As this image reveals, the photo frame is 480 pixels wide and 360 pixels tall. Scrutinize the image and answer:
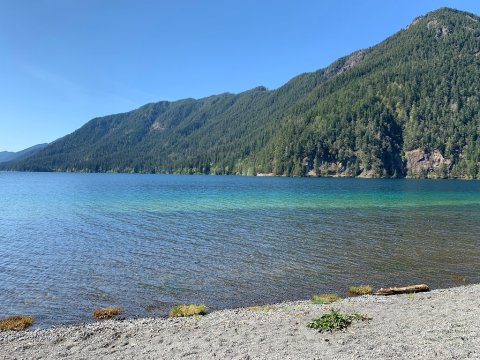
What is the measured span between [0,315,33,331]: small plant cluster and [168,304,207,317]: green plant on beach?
22.8ft

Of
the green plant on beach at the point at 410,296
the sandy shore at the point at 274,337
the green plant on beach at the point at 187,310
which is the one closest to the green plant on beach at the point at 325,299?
the sandy shore at the point at 274,337

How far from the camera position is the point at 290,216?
202 ft

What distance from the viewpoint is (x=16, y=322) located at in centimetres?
1897

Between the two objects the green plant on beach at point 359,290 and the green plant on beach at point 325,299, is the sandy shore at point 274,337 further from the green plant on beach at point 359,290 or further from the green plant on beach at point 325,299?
the green plant on beach at point 359,290

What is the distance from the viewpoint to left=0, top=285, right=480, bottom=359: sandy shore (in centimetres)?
1354

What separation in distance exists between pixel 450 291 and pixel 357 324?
33.1 feet

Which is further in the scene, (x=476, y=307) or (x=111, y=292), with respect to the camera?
(x=111, y=292)

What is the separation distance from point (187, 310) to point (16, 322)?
8.33 m

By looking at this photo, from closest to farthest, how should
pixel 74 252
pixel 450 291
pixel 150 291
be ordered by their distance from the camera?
1. pixel 450 291
2. pixel 150 291
3. pixel 74 252

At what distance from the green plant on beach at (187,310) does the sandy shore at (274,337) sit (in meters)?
0.83

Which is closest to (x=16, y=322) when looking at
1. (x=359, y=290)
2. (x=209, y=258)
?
(x=209, y=258)

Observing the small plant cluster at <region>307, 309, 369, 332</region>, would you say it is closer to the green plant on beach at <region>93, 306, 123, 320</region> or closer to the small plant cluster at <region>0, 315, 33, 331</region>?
the green plant on beach at <region>93, 306, 123, 320</region>

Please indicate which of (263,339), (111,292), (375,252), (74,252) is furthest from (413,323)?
(74,252)

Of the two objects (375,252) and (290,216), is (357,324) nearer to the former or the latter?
(375,252)
